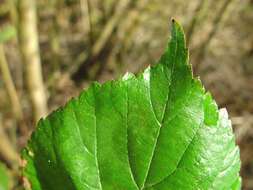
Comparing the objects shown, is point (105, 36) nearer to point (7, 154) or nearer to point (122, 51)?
point (122, 51)

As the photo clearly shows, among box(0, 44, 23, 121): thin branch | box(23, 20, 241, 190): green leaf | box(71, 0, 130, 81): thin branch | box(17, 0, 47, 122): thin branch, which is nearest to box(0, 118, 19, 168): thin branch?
box(17, 0, 47, 122): thin branch

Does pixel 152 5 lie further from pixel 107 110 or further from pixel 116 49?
pixel 107 110

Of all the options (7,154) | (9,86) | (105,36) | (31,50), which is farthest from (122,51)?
(31,50)

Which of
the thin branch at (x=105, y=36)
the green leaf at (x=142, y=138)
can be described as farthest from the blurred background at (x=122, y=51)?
the green leaf at (x=142, y=138)

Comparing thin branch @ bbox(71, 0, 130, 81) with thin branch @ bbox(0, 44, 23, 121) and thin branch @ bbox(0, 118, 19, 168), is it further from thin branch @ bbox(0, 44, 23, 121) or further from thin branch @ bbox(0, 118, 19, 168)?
thin branch @ bbox(0, 118, 19, 168)

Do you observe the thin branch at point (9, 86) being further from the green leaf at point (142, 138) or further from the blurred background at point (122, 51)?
the green leaf at point (142, 138)

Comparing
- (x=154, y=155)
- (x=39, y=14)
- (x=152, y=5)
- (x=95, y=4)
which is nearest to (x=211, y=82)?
(x=152, y=5)
